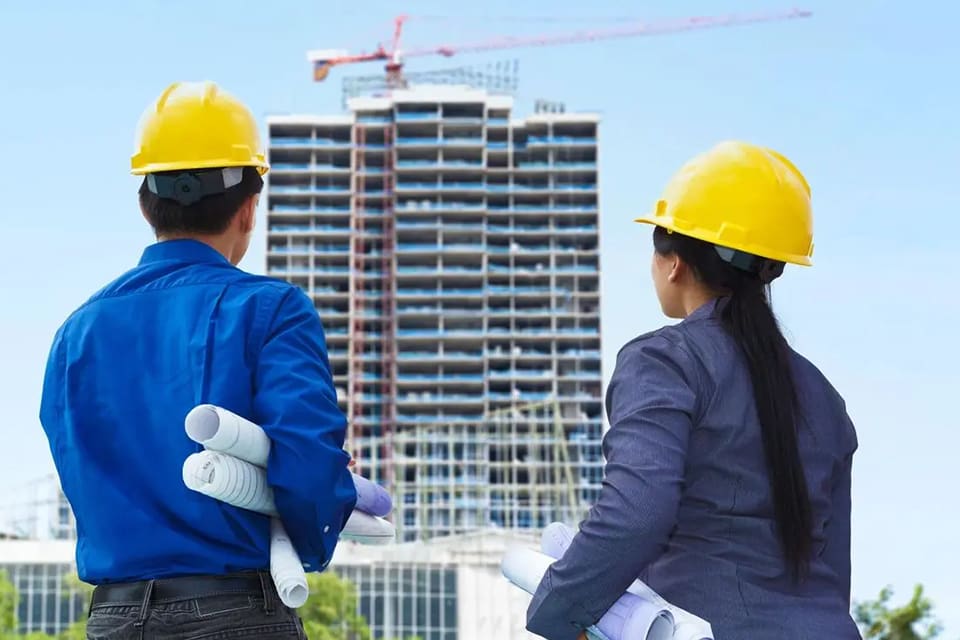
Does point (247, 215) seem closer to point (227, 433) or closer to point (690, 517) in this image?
point (227, 433)

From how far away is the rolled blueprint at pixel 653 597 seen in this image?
2514 mm

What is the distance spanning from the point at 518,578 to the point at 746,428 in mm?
503

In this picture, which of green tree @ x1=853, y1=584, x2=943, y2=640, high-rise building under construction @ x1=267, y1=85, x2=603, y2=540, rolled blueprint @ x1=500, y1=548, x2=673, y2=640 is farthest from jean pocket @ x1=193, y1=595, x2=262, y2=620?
high-rise building under construction @ x1=267, y1=85, x2=603, y2=540

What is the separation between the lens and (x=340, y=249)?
107 m

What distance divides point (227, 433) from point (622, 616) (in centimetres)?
76

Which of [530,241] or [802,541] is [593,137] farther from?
[802,541]

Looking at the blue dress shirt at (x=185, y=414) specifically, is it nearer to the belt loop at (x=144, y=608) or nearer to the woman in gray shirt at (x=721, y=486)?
the belt loop at (x=144, y=608)

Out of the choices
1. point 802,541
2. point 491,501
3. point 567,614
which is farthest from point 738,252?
point 491,501

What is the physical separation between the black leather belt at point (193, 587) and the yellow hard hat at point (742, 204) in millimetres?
1046

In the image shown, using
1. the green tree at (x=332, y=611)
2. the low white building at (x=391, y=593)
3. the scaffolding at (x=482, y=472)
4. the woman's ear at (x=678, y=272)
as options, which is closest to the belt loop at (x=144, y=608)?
the woman's ear at (x=678, y=272)

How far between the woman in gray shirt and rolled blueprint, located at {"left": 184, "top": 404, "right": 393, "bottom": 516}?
57 cm

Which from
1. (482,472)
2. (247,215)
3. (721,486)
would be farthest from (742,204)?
(482,472)

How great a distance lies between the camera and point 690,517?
8.75ft

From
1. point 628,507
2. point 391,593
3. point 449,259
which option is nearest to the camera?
point 628,507
